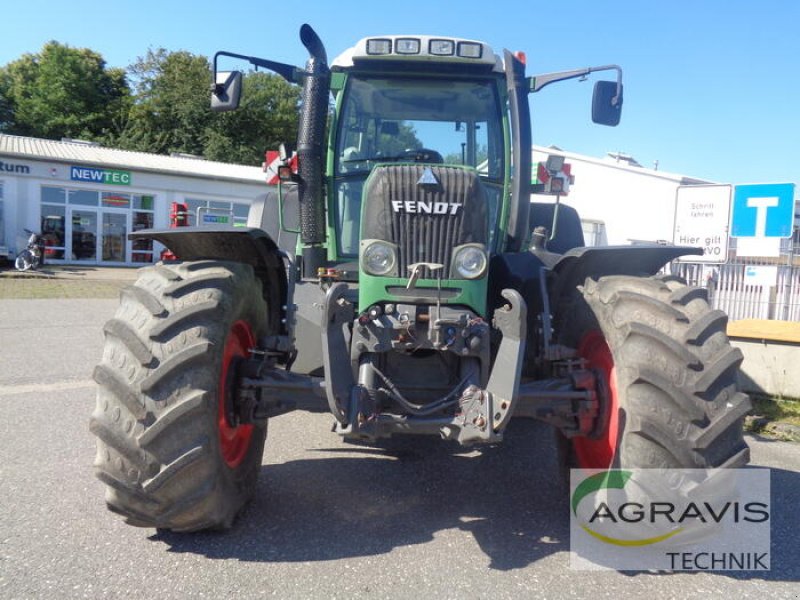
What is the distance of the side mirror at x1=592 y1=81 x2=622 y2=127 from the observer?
445 cm

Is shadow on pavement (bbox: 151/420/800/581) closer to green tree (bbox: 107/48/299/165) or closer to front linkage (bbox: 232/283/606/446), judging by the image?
front linkage (bbox: 232/283/606/446)

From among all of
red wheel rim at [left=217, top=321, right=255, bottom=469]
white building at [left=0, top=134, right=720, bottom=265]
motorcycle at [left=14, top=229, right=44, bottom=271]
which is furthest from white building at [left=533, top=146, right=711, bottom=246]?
red wheel rim at [left=217, top=321, right=255, bottom=469]

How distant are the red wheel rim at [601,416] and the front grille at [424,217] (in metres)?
0.87

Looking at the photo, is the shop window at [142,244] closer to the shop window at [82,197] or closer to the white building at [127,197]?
the white building at [127,197]

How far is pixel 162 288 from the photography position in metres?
3.22

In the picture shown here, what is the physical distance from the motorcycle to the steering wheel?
20786 millimetres

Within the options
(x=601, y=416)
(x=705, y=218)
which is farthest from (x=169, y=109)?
(x=601, y=416)

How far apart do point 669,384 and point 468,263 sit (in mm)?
1132

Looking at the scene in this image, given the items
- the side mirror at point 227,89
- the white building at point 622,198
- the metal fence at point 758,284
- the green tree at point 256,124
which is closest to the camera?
the side mirror at point 227,89

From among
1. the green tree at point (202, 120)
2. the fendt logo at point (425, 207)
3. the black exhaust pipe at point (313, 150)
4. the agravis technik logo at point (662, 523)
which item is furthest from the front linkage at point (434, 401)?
the green tree at point (202, 120)

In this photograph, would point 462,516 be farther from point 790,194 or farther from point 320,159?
point 790,194

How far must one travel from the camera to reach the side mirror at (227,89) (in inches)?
158

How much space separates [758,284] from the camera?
848 centimetres

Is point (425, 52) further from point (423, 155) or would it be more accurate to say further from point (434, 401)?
point (434, 401)
